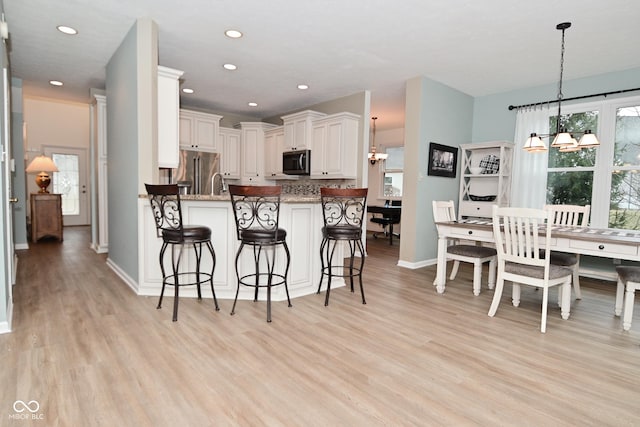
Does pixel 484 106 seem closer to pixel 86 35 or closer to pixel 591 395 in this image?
pixel 591 395

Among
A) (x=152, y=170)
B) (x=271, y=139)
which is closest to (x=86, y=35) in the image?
(x=152, y=170)

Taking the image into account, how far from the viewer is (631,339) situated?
2.64m

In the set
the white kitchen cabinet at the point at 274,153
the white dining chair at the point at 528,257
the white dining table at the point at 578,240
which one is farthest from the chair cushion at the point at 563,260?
the white kitchen cabinet at the point at 274,153

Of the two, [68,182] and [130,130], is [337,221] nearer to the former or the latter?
[130,130]

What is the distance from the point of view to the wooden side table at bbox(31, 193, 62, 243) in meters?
6.25

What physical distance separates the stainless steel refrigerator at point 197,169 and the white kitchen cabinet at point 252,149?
0.65 metres

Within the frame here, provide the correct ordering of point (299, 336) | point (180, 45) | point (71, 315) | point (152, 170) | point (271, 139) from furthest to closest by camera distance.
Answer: point (271, 139) < point (180, 45) < point (152, 170) < point (71, 315) < point (299, 336)

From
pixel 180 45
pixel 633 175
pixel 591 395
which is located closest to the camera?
pixel 591 395

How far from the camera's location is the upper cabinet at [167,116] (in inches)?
141

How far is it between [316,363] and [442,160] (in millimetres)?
3952

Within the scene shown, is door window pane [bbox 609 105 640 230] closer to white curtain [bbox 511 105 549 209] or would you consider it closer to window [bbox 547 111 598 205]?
window [bbox 547 111 598 205]

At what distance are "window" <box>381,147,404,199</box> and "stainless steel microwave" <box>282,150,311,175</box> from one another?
3451 mm

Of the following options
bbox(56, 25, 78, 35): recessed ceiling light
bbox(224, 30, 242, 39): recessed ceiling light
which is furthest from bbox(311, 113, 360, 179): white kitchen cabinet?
bbox(56, 25, 78, 35): recessed ceiling light

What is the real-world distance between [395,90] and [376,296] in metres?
3.40
